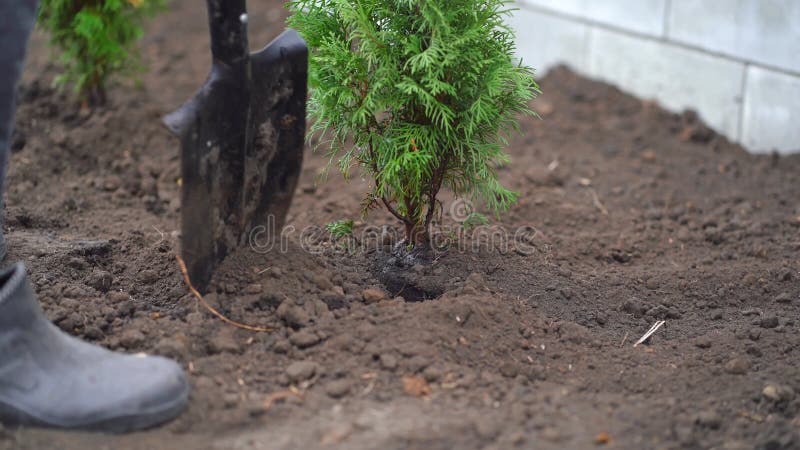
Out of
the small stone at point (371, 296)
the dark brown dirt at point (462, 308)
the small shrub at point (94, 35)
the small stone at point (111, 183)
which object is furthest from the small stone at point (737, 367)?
the small shrub at point (94, 35)

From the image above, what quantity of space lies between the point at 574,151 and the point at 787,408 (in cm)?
298

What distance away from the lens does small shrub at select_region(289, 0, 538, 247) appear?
9.66 ft

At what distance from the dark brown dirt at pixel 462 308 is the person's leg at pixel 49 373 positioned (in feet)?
0.22

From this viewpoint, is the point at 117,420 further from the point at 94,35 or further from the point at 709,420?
the point at 94,35

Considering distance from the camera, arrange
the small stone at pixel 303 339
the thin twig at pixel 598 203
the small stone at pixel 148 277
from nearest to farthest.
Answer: the small stone at pixel 303 339, the small stone at pixel 148 277, the thin twig at pixel 598 203

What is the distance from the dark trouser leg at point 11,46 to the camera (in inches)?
95.4

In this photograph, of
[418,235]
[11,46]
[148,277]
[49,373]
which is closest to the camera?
[11,46]

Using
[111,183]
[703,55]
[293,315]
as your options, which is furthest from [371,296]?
[703,55]

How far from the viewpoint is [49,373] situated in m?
2.57

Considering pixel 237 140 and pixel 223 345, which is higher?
pixel 237 140

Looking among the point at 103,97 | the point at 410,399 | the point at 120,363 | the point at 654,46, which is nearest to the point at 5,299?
the point at 120,363

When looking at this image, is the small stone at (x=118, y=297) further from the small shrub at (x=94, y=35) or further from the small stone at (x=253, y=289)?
the small shrub at (x=94, y=35)

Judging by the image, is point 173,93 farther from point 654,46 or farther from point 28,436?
point 28,436

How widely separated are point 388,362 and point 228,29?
4.13ft
